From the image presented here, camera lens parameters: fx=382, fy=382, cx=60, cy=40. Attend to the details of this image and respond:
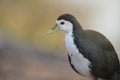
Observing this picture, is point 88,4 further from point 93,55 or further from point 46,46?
point 93,55

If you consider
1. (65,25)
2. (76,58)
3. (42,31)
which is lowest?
(42,31)

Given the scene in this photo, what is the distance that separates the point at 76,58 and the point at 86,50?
0.16 feet

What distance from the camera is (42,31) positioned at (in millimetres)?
2730

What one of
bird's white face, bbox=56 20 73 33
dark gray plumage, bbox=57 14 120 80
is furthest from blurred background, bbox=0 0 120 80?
bird's white face, bbox=56 20 73 33

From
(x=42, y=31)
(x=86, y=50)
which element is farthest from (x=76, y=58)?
(x=42, y=31)

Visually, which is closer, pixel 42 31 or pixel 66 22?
pixel 66 22

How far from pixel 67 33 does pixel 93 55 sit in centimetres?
13

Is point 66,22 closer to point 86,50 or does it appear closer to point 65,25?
point 65,25

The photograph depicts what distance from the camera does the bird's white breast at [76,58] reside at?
1423mm

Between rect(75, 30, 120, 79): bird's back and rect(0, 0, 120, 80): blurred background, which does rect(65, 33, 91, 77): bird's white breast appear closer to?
rect(75, 30, 120, 79): bird's back

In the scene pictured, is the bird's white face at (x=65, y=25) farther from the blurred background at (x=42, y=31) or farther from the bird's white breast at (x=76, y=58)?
the blurred background at (x=42, y=31)

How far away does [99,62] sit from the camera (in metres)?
1.46

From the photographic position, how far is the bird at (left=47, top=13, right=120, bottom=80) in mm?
1426

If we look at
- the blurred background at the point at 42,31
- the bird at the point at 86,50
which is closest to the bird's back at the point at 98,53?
the bird at the point at 86,50
